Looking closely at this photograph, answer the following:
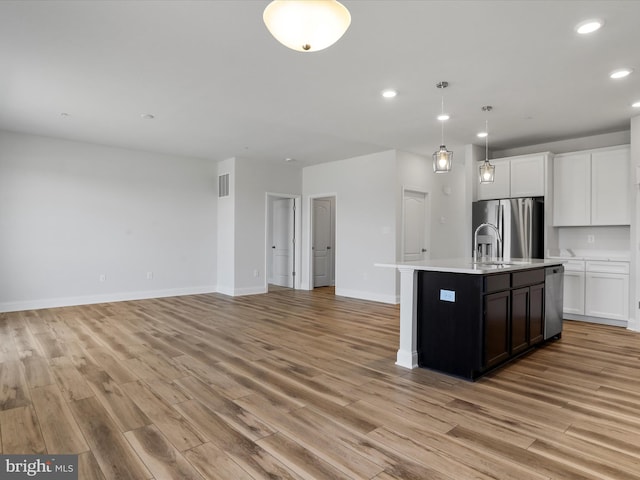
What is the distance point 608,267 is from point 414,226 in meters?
2.87

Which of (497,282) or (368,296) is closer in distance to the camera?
(497,282)

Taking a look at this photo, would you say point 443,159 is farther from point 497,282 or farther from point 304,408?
point 304,408

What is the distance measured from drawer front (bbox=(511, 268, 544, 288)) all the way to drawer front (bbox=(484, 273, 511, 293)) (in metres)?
0.12

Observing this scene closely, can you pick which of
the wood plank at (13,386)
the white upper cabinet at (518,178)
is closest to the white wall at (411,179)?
the white upper cabinet at (518,178)

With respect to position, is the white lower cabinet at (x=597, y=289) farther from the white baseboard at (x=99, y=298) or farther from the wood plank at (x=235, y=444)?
the white baseboard at (x=99, y=298)

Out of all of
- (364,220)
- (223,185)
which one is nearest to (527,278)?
(364,220)

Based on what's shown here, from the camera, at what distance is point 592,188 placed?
530cm

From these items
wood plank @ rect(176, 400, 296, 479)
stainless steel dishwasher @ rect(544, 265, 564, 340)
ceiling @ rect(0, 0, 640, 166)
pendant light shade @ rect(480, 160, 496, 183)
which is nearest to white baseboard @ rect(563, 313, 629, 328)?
stainless steel dishwasher @ rect(544, 265, 564, 340)

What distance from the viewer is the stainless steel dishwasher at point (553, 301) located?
13.2 feet

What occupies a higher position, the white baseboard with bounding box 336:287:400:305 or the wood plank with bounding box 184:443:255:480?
the white baseboard with bounding box 336:287:400:305

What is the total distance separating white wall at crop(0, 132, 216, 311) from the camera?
18.3ft

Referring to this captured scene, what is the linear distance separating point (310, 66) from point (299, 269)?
5410 mm

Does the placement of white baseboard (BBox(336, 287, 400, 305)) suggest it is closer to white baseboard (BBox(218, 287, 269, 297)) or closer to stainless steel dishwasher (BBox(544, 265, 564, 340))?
white baseboard (BBox(218, 287, 269, 297))

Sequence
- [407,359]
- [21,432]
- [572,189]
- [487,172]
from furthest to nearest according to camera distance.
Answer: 1. [572,189]
2. [487,172]
3. [407,359]
4. [21,432]
